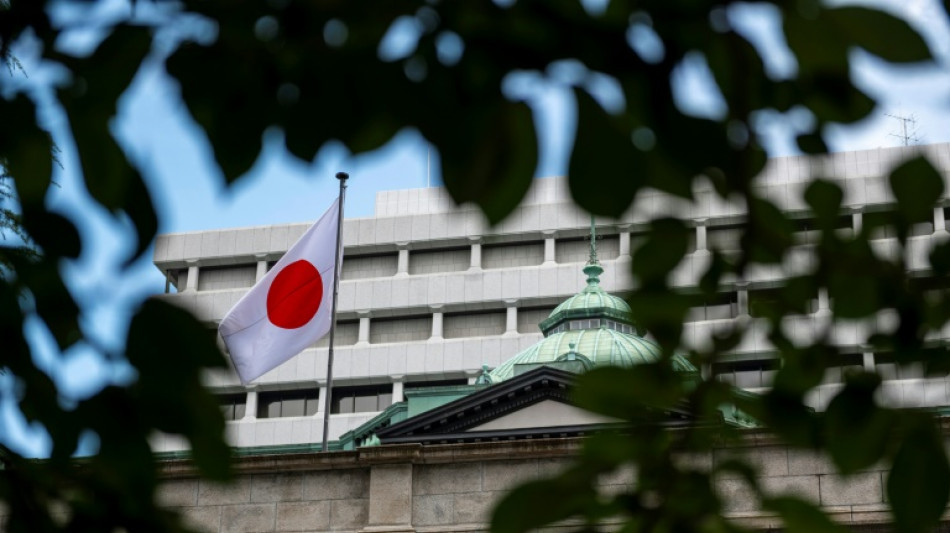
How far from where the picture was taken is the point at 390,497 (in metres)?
19.8

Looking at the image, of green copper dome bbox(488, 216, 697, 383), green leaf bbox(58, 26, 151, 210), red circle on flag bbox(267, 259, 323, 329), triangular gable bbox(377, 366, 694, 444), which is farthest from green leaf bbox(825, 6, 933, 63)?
green copper dome bbox(488, 216, 697, 383)

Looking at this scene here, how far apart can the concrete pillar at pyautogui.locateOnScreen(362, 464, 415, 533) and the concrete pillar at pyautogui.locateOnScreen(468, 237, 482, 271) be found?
69529 mm

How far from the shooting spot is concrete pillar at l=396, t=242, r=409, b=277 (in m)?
91.1

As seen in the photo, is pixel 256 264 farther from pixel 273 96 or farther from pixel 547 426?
pixel 273 96

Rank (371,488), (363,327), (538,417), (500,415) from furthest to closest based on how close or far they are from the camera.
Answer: (363,327), (500,415), (538,417), (371,488)

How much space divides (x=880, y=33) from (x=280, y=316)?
28.7 meters

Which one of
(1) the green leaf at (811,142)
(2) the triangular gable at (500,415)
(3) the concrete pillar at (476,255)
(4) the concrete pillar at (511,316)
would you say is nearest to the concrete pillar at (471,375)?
(4) the concrete pillar at (511,316)

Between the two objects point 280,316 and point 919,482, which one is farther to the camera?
point 280,316

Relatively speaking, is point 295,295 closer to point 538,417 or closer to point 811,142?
point 538,417

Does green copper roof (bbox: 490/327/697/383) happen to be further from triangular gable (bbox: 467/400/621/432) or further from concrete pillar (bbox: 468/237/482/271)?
concrete pillar (bbox: 468/237/482/271)

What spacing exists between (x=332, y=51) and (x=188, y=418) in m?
0.99

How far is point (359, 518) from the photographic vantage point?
1992 centimetres

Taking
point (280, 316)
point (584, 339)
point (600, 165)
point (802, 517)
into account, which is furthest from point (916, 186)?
point (584, 339)

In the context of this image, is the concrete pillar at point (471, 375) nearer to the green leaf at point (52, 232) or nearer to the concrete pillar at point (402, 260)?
the concrete pillar at point (402, 260)
